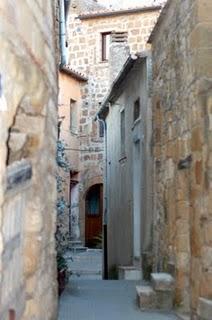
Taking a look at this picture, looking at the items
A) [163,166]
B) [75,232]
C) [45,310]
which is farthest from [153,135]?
[75,232]

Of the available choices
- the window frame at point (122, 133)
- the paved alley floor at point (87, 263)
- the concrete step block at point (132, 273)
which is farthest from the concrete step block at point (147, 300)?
the paved alley floor at point (87, 263)

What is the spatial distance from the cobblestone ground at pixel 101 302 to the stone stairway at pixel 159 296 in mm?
140

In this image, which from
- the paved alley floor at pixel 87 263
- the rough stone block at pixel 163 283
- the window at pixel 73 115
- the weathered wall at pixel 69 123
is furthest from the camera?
the window at pixel 73 115

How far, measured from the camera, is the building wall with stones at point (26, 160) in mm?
2324

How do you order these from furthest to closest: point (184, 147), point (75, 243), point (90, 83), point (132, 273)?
point (90, 83) → point (75, 243) → point (132, 273) → point (184, 147)

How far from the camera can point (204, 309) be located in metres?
4.99

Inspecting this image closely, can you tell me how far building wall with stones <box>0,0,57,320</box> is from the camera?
7.63 ft

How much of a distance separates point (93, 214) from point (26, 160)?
19.3m

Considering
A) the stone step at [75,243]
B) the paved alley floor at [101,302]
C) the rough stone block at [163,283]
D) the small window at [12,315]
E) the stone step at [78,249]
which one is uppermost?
the stone step at [75,243]

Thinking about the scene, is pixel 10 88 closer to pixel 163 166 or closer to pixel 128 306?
pixel 128 306

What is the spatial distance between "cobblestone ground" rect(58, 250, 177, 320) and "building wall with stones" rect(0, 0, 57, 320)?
2335 millimetres

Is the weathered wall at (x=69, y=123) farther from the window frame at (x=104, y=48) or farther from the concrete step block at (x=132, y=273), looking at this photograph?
the concrete step block at (x=132, y=273)

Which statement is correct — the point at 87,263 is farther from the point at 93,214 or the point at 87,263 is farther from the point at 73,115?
the point at 73,115

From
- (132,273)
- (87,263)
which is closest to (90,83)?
(87,263)
